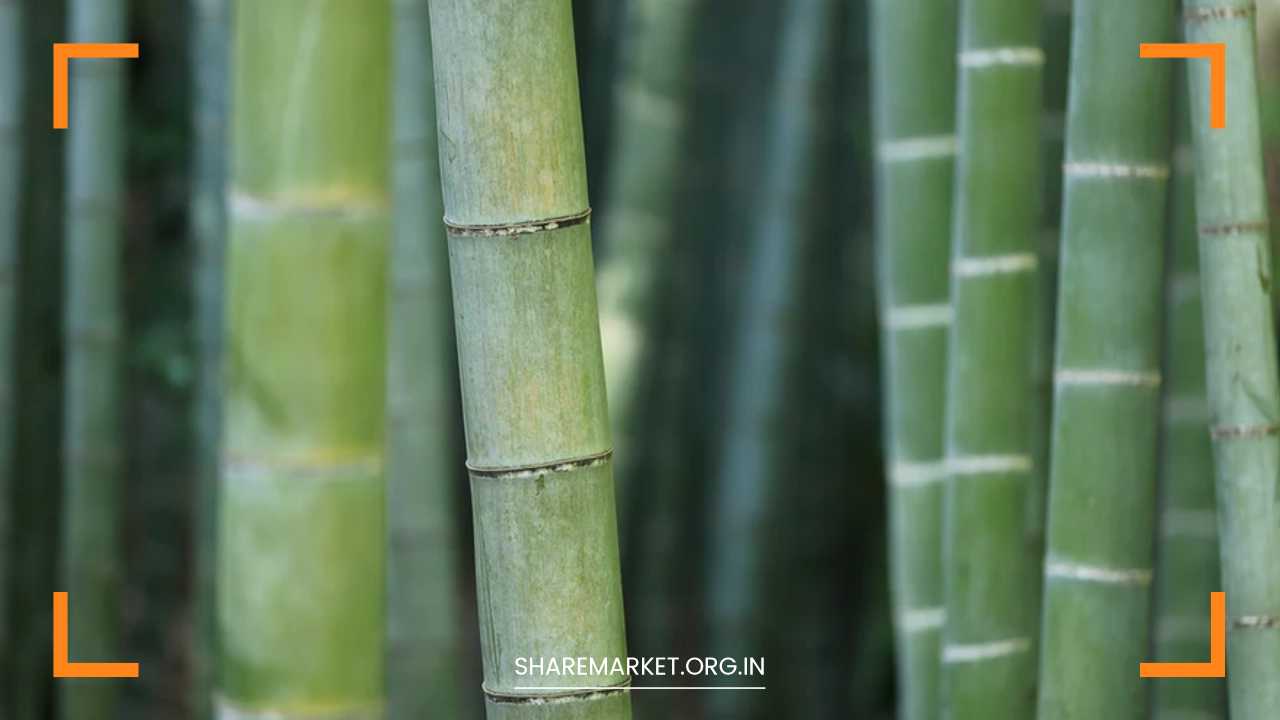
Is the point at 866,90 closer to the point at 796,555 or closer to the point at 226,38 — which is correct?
the point at 796,555

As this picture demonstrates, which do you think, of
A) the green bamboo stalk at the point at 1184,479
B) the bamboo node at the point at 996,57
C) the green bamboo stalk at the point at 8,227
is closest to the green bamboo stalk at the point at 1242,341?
the bamboo node at the point at 996,57

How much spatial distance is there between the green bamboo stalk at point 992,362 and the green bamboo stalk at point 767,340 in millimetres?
911

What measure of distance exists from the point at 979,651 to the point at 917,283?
29cm

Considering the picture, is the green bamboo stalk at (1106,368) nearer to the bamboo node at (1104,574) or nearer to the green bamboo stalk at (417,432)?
the bamboo node at (1104,574)

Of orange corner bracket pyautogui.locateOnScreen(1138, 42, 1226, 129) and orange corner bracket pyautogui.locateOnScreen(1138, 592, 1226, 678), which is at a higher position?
orange corner bracket pyautogui.locateOnScreen(1138, 42, 1226, 129)

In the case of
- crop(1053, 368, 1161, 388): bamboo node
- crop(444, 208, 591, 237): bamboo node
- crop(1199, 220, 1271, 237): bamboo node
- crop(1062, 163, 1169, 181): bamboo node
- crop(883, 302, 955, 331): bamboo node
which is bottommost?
crop(1053, 368, 1161, 388): bamboo node

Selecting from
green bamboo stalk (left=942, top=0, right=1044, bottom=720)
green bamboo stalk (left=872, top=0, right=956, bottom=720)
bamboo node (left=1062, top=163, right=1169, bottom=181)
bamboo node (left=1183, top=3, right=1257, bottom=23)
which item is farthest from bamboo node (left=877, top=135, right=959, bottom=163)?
bamboo node (left=1183, top=3, right=1257, bottom=23)

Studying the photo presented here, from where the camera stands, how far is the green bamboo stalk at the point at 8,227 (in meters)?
1.63

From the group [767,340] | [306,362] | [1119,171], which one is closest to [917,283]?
[1119,171]

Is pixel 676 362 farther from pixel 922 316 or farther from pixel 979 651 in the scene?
pixel 979 651

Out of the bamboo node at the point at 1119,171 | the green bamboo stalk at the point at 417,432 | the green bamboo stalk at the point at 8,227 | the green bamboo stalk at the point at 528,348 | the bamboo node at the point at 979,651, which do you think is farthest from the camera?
the green bamboo stalk at the point at 8,227

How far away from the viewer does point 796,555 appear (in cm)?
231

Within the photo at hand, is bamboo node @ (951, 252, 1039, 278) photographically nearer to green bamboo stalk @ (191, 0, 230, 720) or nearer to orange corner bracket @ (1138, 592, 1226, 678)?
orange corner bracket @ (1138, 592, 1226, 678)

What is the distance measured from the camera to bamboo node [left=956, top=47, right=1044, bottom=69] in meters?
1.01
